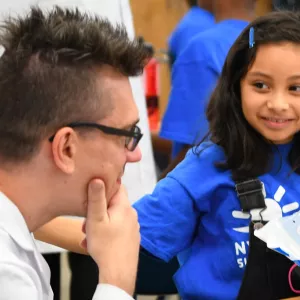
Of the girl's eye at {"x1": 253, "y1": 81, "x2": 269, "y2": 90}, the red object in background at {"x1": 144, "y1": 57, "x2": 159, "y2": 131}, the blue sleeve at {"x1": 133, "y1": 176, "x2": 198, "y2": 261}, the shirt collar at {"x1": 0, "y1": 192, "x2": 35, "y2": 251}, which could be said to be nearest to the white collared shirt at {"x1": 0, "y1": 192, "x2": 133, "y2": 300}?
the shirt collar at {"x1": 0, "y1": 192, "x2": 35, "y2": 251}

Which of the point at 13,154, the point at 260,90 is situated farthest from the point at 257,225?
the point at 13,154

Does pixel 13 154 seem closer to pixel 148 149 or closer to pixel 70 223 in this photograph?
pixel 70 223

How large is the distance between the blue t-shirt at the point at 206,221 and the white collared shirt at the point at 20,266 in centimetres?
29

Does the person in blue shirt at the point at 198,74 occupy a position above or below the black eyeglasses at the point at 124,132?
above

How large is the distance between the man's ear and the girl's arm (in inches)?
16.2

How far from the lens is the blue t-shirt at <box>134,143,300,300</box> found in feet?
4.44

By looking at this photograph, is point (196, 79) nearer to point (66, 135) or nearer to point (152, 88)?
point (66, 135)

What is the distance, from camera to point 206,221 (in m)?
1.39

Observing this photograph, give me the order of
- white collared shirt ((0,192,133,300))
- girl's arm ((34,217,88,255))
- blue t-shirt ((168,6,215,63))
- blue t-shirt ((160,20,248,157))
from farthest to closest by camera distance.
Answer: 1. blue t-shirt ((168,6,215,63))
2. blue t-shirt ((160,20,248,157))
3. girl's arm ((34,217,88,255))
4. white collared shirt ((0,192,133,300))

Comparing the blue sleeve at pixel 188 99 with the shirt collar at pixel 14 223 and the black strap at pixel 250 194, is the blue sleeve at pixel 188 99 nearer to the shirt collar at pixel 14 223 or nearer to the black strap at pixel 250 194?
the black strap at pixel 250 194

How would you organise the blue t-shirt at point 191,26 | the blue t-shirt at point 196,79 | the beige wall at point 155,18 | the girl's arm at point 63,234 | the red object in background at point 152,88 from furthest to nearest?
the beige wall at point 155,18 → the red object in background at point 152,88 → the blue t-shirt at point 191,26 → the blue t-shirt at point 196,79 → the girl's arm at point 63,234

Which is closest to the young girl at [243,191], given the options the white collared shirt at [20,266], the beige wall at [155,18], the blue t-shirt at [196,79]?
the white collared shirt at [20,266]

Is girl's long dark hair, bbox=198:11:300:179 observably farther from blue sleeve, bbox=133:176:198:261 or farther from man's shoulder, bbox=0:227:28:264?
man's shoulder, bbox=0:227:28:264

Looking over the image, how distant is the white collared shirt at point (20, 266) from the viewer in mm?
973
